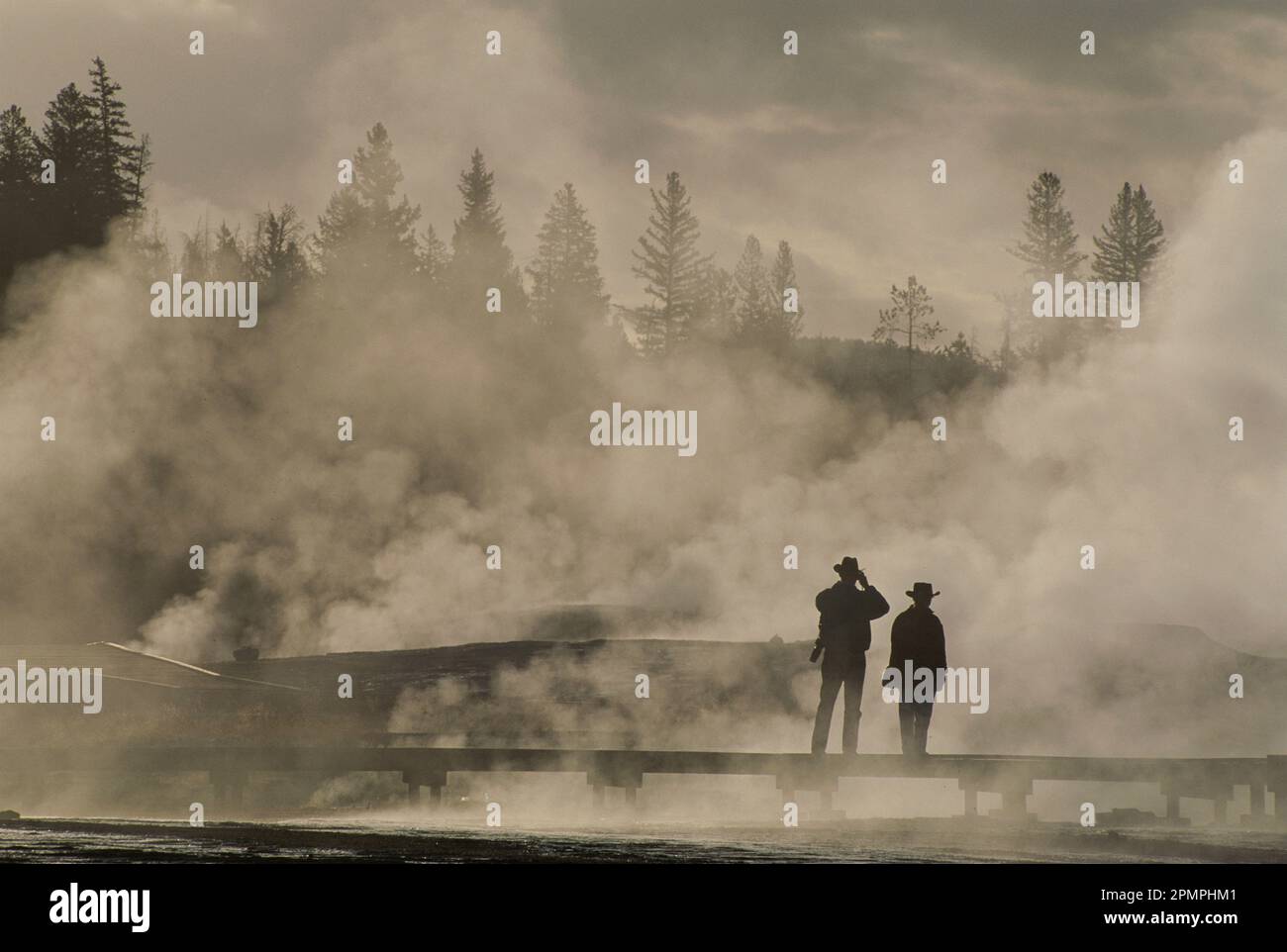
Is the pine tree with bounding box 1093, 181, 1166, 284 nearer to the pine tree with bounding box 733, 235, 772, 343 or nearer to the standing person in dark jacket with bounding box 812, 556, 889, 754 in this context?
the pine tree with bounding box 733, 235, 772, 343

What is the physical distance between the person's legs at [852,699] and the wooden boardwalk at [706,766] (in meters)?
0.18

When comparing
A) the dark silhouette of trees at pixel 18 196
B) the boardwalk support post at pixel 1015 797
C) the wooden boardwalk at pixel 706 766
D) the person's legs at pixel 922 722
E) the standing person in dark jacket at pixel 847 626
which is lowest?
the boardwalk support post at pixel 1015 797

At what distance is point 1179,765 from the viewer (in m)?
18.6

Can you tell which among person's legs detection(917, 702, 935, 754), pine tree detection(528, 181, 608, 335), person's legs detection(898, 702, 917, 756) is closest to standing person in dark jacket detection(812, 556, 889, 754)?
person's legs detection(898, 702, 917, 756)

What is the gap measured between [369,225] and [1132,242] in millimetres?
44885

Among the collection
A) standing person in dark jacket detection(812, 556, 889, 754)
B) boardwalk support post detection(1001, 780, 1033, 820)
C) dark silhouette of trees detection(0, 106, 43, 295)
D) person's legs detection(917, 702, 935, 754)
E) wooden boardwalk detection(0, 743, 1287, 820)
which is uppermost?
dark silhouette of trees detection(0, 106, 43, 295)

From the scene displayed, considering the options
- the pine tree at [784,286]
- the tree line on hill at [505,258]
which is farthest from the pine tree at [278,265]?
the pine tree at [784,286]

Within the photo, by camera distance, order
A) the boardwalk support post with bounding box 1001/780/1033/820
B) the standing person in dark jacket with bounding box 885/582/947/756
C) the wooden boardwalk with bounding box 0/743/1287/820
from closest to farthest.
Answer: the standing person in dark jacket with bounding box 885/582/947/756 → the wooden boardwalk with bounding box 0/743/1287/820 → the boardwalk support post with bounding box 1001/780/1033/820

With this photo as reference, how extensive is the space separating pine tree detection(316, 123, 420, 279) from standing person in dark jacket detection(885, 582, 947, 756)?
5476cm

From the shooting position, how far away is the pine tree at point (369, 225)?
7094 centimetres

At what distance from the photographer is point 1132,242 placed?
3723 inches

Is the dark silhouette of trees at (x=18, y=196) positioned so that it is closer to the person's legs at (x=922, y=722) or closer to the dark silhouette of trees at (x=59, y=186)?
the dark silhouette of trees at (x=59, y=186)

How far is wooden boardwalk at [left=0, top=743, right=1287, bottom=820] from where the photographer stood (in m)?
18.1

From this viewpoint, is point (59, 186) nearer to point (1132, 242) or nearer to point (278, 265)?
point (278, 265)
